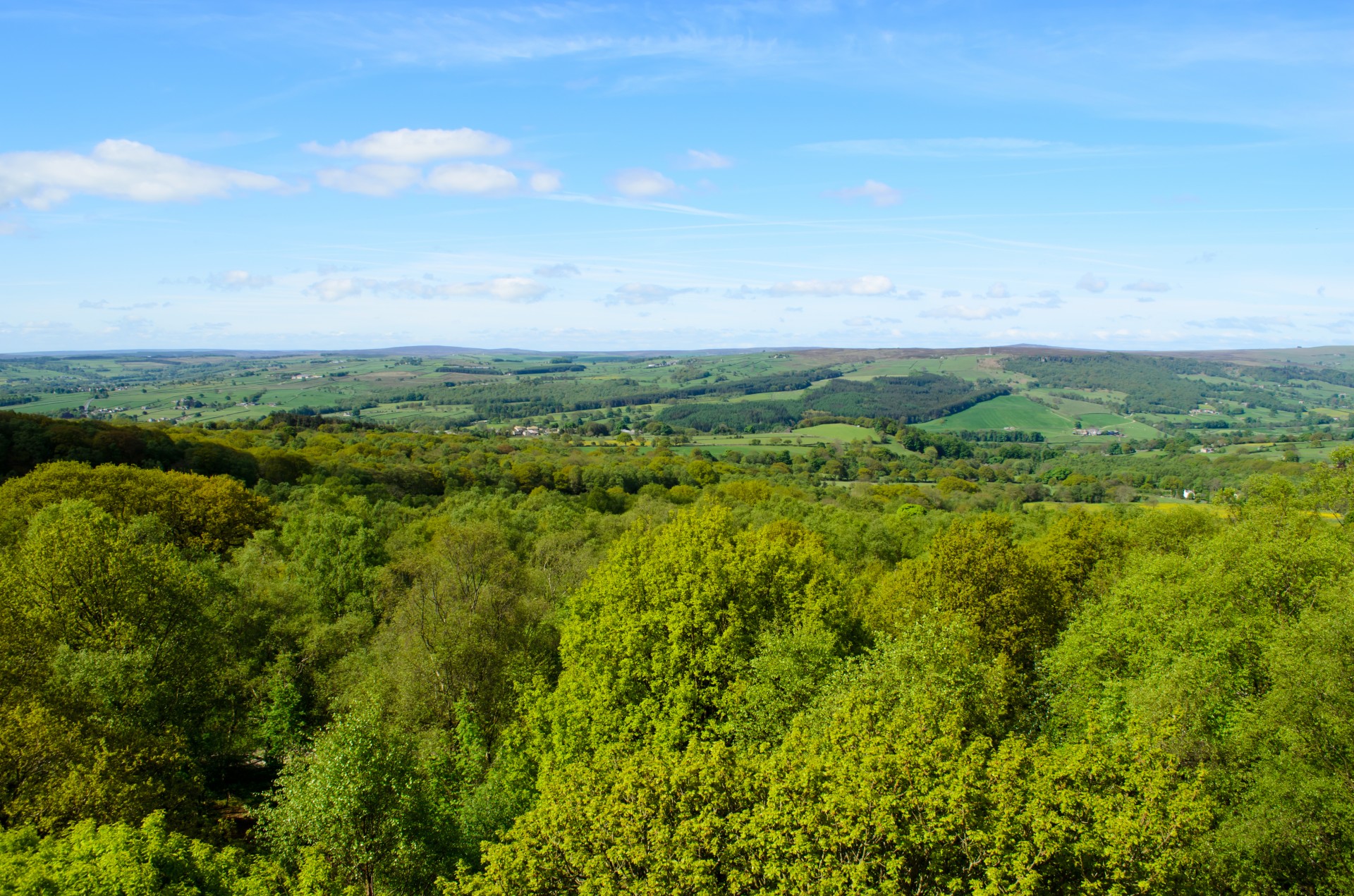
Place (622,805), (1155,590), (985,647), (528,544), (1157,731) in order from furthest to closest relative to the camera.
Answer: (528,544)
(985,647)
(1155,590)
(1157,731)
(622,805)

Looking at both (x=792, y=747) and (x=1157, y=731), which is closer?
(x=792, y=747)

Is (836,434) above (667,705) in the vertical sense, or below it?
below

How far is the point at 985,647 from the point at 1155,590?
6.95 m

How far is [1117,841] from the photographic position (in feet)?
45.8

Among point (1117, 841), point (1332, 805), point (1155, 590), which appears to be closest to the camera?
point (1117, 841)

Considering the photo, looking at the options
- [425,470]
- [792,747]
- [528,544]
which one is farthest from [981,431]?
[792,747]

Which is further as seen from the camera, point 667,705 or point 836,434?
point 836,434

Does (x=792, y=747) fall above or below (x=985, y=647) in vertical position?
above

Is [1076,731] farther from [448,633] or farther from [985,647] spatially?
[448,633]

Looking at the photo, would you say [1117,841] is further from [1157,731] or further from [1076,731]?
[1076,731]

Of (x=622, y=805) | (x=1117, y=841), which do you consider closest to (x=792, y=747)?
(x=622, y=805)

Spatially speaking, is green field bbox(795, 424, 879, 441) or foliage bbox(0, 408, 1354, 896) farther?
green field bbox(795, 424, 879, 441)

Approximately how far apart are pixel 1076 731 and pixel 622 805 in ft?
55.9

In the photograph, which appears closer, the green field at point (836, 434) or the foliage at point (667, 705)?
the foliage at point (667, 705)
